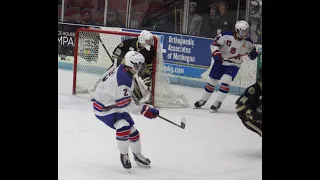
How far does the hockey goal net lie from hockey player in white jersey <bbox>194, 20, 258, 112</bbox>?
21 cm

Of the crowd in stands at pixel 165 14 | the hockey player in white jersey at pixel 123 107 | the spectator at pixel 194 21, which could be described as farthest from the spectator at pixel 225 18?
the hockey player in white jersey at pixel 123 107

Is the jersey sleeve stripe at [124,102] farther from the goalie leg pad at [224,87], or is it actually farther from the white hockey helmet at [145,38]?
the goalie leg pad at [224,87]

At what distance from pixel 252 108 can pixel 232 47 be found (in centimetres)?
94

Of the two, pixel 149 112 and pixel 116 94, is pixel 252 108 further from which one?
pixel 116 94

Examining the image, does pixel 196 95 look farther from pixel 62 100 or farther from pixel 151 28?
pixel 62 100

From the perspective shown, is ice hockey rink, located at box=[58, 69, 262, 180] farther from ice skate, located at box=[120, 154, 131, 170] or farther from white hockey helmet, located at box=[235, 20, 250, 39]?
white hockey helmet, located at box=[235, 20, 250, 39]

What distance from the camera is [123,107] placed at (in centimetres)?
304

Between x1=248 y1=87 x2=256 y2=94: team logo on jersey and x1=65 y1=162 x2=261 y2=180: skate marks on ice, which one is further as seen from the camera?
x1=248 y1=87 x2=256 y2=94: team logo on jersey

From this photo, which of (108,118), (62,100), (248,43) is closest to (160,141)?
(108,118)

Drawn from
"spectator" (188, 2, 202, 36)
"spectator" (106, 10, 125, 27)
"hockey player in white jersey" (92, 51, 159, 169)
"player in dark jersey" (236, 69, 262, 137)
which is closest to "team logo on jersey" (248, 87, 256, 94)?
"player in dark jersey" (236, 69, 262, 137)

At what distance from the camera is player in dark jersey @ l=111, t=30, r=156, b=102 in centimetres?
352

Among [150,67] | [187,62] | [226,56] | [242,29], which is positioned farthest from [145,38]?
[187,62]

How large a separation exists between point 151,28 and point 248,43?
69 cm
